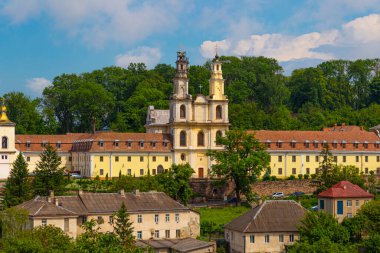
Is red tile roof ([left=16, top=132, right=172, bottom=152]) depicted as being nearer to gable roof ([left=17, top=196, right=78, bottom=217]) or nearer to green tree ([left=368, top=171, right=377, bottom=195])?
green tree ([left=368, top=171, right=377, bottom=195])

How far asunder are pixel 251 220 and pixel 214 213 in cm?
1382

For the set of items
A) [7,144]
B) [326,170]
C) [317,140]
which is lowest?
[326,170]

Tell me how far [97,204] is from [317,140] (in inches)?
1630

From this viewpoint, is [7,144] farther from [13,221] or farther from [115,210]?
[13,221]

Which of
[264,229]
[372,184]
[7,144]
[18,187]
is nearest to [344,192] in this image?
[264,229]

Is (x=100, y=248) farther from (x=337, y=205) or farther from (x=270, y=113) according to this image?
(x=270, y=113)

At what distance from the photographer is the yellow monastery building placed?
104 m

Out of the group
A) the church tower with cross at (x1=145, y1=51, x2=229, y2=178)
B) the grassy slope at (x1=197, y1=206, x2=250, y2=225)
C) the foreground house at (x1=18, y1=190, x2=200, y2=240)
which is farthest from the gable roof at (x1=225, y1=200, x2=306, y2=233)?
the church tower with cross at (x1=145, y1=51, x2=229, y2=178)

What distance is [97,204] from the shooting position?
75188 millimetres

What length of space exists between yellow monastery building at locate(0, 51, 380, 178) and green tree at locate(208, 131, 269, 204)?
9.54 m

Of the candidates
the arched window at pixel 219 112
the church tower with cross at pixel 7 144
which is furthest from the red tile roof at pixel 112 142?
the arched window at pixel 219 112

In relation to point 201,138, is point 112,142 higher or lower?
lower

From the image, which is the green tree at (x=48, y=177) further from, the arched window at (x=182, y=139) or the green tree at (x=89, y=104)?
the green tree at (x=89, y=104)

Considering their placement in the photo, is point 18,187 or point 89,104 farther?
point 89,104
